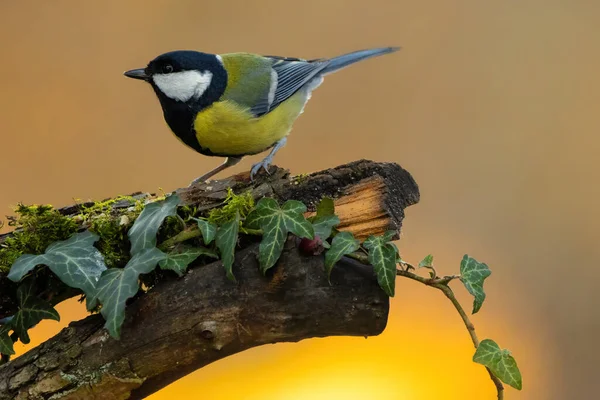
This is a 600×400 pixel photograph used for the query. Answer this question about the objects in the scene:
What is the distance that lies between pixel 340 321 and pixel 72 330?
533 millimetres

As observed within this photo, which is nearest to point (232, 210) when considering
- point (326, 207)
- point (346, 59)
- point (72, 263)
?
point (326, 207)

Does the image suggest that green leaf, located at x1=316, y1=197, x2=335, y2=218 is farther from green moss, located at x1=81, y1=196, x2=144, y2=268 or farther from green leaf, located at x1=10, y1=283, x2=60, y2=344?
green leaf, located at x1=10, y1=283, x2=60, y2=344

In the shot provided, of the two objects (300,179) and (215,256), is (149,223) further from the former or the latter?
(300,179)

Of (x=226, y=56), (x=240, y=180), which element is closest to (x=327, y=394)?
(x=240, y=180)

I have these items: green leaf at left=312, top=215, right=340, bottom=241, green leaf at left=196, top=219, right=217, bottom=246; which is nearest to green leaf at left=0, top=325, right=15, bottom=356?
green leaf at left=196, top=219, right=217, bottom=246

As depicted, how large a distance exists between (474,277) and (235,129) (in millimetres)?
648

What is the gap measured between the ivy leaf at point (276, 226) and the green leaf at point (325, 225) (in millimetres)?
42

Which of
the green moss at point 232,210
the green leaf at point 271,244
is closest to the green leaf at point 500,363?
the green leaf at point 271,244

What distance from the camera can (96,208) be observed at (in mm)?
1448

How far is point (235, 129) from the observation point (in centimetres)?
150

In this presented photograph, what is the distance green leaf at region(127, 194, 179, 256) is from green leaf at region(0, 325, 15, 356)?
33cm

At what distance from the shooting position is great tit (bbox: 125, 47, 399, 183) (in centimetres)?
149

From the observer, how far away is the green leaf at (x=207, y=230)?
1.22 metres

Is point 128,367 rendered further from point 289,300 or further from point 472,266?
point 472,266
